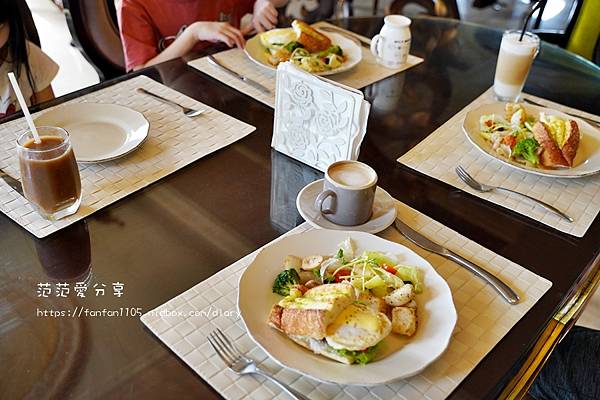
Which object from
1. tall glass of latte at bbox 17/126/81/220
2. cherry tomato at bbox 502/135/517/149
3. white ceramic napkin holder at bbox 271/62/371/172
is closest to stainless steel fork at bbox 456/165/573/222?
cherry tomato at bbox 502/135/517/149

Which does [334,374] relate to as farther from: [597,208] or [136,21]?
[136,21]

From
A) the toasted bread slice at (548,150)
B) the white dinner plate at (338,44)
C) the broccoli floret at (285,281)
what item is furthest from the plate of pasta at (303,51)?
the broccoli floret at (285,281)

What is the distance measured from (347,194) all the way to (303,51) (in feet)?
2.14

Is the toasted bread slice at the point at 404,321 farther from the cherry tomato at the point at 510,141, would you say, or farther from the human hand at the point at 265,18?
the human hand at the point at 265,18

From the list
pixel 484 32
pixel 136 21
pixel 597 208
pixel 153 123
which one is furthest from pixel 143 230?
pixel 484 32

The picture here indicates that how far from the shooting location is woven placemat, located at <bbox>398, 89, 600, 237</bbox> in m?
1.07

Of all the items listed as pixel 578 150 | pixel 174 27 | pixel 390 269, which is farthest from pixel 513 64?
pixel 174 27

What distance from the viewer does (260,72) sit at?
1491 millimetres

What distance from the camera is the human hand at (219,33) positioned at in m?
1.58

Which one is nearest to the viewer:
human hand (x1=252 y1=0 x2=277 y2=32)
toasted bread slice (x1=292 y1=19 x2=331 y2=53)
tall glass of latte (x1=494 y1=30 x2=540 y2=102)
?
tall glass of latte (x1=494 y1=30 x2=540 y2=102)

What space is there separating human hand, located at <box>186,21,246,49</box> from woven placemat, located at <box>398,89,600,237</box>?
0.60 m

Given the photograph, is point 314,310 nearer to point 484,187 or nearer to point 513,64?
point 484,187

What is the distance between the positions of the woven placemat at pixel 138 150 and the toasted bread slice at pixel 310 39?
34 cm

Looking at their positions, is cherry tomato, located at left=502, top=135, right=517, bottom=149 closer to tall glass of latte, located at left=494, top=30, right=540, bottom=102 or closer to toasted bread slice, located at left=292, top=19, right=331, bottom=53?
tall glass of latte, located at left=494, top=30, right=540, bottom=102
